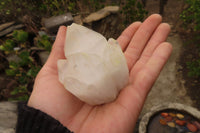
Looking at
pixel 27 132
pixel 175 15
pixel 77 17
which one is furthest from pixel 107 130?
pixel 175 15

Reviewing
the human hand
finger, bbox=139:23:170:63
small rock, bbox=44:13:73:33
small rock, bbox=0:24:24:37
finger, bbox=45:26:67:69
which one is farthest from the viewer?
small rock, bbox=0:24:24:37

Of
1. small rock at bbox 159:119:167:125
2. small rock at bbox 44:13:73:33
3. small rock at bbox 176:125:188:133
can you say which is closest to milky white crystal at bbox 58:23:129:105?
small rock at bbox 159:119:167:125

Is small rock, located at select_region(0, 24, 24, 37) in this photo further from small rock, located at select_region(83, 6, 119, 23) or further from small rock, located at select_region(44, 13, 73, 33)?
small rock, located at select_region(83, 6, 119, 23)

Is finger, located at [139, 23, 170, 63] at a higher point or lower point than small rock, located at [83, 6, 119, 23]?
higher

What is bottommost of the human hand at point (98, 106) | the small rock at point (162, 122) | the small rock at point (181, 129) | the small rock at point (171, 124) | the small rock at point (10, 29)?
the small rock at point (181, 129)

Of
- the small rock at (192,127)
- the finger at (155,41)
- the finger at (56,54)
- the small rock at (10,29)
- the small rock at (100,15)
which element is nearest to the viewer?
the finger at (56,54)

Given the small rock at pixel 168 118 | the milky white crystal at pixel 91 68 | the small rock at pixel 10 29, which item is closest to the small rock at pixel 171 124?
the small rock at pixel 168 118

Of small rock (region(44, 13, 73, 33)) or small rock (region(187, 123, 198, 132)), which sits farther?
small rock (region(44, 13, 73, 33))

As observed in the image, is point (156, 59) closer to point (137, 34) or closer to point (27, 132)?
point (137, 34)

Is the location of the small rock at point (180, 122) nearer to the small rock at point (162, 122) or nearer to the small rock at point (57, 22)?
the small rock at point (162, 122)
